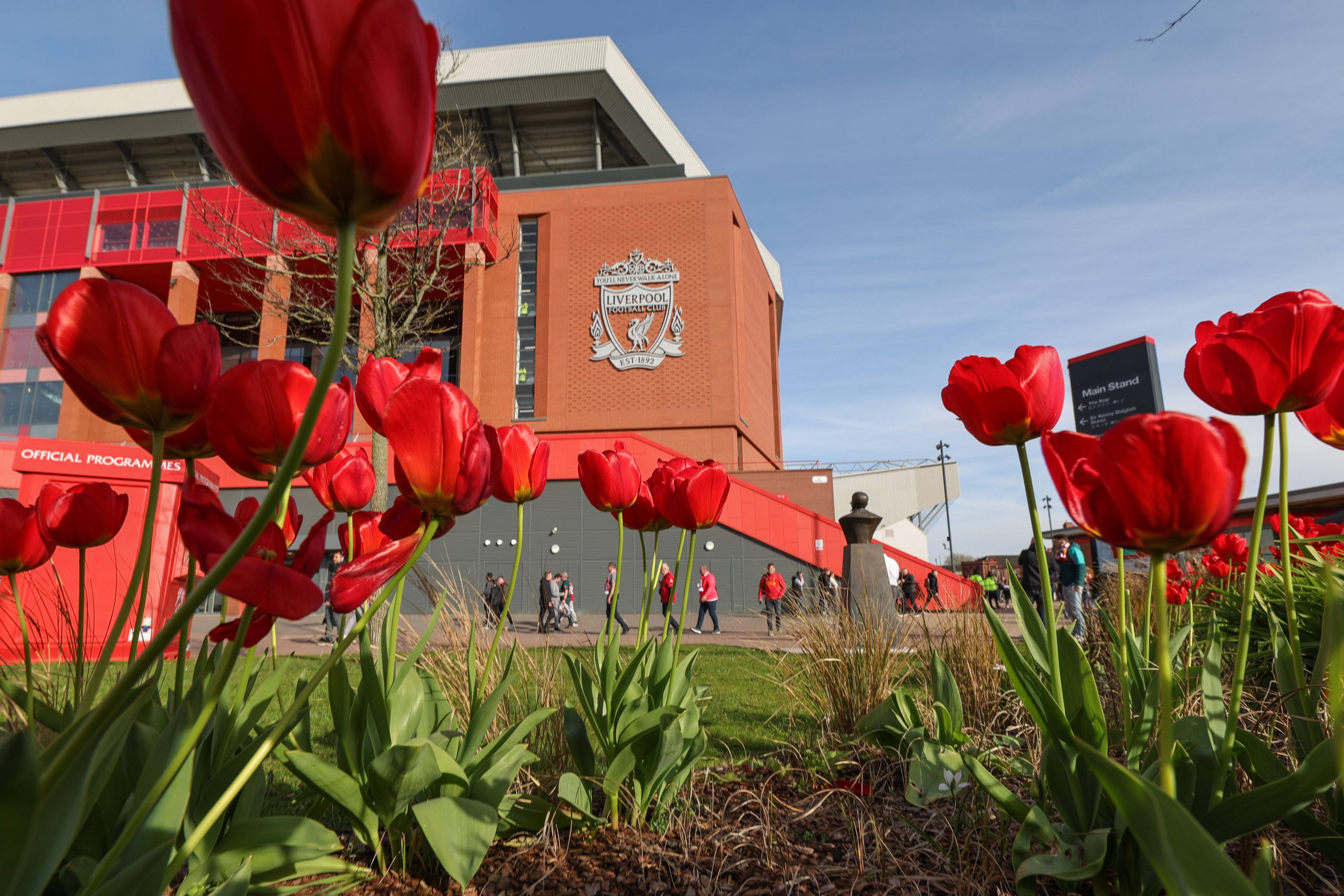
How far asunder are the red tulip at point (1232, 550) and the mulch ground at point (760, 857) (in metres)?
2.21

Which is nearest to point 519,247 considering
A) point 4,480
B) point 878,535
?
point 4,480

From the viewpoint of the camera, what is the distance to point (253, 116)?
590 millimetres

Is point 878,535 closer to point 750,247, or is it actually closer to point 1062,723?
point 750,247

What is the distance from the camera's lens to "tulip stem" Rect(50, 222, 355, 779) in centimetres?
54

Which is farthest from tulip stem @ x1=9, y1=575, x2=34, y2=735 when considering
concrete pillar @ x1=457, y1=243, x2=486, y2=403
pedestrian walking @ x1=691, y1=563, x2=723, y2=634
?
concrete pillar @ x1=457, y1=243, x2=486, y2=403

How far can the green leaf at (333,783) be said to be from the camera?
5.00ft

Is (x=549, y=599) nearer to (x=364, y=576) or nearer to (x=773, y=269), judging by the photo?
(x=364, y=576)

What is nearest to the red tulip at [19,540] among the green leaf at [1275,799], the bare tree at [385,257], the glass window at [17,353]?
the green leaf at [1275,799]

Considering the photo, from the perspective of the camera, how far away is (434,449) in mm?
1068

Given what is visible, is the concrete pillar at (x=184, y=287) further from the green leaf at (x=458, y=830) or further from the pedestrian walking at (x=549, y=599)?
the green leaf at (x=458, y=830)

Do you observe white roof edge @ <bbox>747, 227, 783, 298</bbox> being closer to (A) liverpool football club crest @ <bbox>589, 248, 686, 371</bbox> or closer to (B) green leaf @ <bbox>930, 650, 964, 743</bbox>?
(A) liverpool football club crest @ <bbox>589, 248, 686, 371</bbox>

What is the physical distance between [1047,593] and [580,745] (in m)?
1.32

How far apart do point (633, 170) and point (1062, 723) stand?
32617 mm

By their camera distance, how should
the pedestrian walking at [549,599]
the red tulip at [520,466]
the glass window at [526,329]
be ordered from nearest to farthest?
A: the red tulip at [520,466] → the pedestrian walking at [549,599] → the glass window at [526,329]
